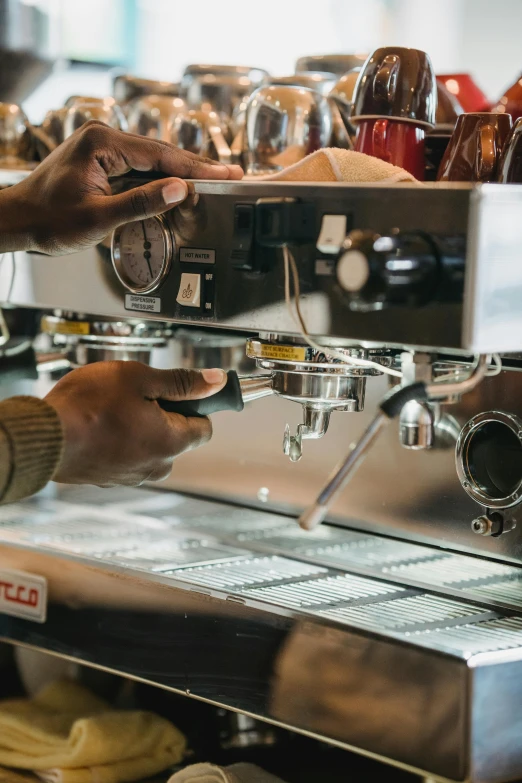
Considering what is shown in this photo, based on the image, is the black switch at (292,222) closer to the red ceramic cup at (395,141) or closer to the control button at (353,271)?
the control button at (353,271)

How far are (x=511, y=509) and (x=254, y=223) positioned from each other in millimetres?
414

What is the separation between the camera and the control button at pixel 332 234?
2.92ft

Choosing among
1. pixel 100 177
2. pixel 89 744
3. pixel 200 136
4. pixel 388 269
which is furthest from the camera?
pixel 200 136

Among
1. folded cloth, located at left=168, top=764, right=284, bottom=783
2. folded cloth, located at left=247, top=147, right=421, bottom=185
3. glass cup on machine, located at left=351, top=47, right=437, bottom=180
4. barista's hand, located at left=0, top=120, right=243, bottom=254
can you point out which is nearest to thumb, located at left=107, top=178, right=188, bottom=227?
barista's hand, located at left=0, top=120, right=243, bottom=254

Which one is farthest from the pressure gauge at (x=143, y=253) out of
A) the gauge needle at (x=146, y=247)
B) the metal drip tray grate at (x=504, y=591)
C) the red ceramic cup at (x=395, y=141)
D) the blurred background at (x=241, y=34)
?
the blurred background at (x=241, y=34)

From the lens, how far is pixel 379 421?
0.86 m

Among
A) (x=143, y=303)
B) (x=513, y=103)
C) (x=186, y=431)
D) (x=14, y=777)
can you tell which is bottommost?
(x=14, y=777)

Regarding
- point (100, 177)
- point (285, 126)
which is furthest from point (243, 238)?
point (285, 126)

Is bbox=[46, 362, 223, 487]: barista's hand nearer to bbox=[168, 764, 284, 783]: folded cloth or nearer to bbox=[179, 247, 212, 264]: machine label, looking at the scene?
bbox=[179, 247, 212, 264]: machine label

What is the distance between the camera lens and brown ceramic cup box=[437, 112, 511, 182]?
3.28 ft

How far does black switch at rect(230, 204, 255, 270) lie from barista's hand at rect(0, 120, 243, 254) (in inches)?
2.9

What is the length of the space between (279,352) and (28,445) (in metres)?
0.26

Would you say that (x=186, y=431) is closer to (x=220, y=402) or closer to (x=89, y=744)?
(x=220, y=402)

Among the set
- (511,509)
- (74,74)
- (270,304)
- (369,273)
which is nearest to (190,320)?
(270,304)
